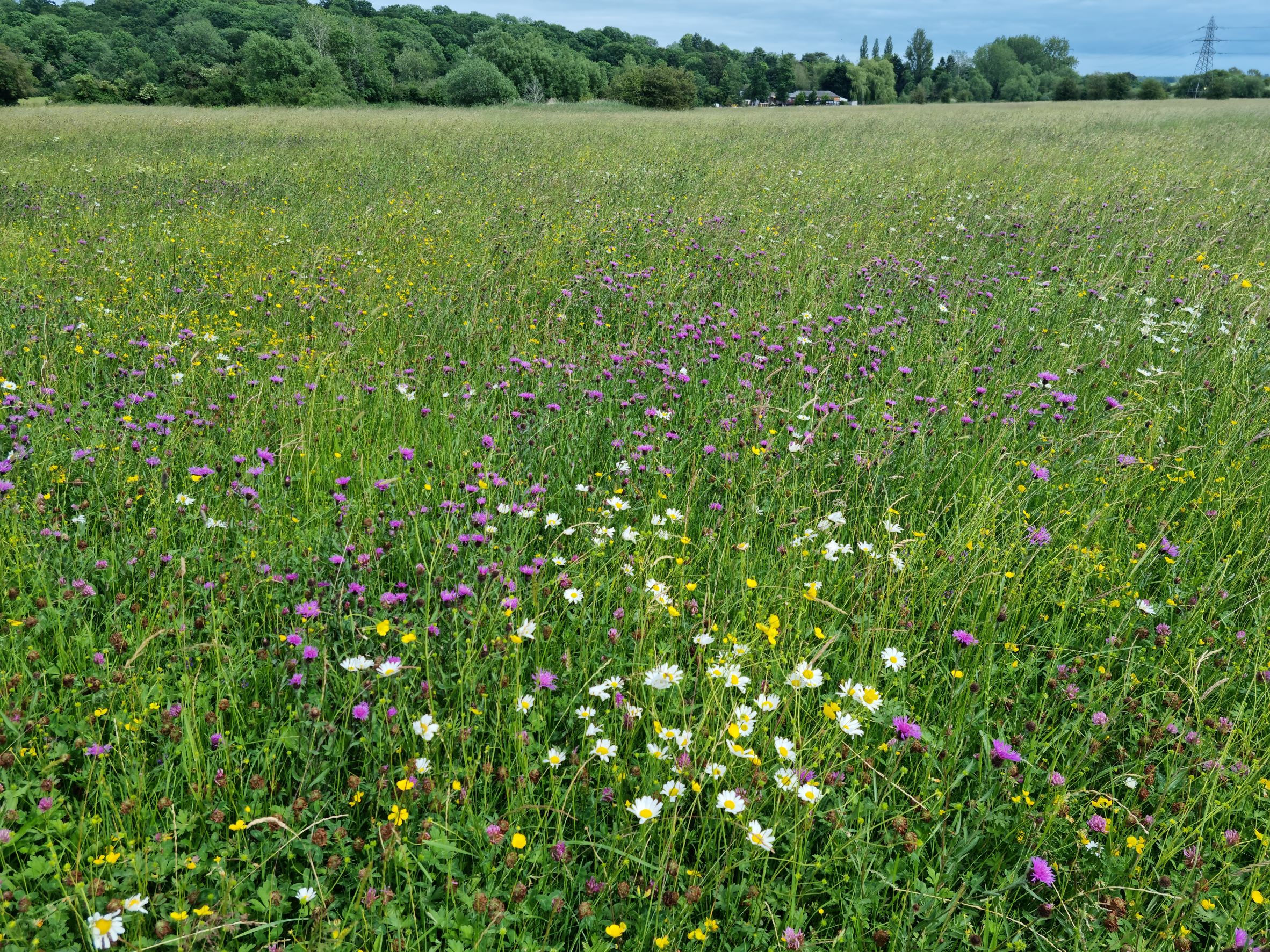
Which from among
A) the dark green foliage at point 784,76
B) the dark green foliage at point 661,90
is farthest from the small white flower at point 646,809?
the dark green foliage at point 784,76

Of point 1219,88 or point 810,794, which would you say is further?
point 1219,88

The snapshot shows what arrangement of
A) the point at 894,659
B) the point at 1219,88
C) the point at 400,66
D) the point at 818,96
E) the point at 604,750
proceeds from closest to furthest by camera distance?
the point at 604,750 → the point at 894,659 → the point at 1219,88 → the point at 400,66 → the point at 818,96

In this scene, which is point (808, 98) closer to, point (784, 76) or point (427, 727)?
point (784, 76)

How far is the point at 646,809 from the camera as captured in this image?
1.56 metres

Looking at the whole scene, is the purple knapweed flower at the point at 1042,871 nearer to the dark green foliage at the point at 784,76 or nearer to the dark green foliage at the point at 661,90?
the dark green foliage at the point at 661,90

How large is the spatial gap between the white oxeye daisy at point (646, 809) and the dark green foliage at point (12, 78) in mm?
63493

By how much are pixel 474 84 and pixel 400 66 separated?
24.8 metres

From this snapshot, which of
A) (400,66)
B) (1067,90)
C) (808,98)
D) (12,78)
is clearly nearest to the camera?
(12,78)

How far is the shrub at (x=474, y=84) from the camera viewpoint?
191ft

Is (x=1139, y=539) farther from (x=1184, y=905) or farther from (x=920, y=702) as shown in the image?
(x=1184, y=905)

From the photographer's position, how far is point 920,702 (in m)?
2.02

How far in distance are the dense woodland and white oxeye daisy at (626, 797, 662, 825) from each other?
176ft

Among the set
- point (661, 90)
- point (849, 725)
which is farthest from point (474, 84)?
point (849, 725)

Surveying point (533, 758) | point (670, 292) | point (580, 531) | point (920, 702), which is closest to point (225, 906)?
point (533, 758)
